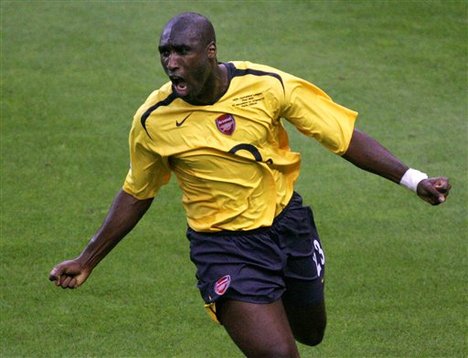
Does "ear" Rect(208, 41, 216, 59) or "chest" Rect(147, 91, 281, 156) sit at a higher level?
"ear" Rect(208, 41, 216, 59)

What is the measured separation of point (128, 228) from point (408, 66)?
28.3 feet

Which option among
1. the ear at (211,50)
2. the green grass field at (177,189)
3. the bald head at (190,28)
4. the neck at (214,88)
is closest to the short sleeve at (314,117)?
the neck at (214,88)

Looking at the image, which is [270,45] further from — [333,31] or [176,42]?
[176,42]

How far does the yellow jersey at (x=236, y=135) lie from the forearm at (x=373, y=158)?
6 centimetres

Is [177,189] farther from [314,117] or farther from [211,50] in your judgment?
[211,50]

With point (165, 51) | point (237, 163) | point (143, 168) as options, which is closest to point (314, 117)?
point (237, 163)

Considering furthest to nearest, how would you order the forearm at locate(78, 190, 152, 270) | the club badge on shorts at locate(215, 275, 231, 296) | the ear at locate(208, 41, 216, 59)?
1. the forearm at locate(78, 190, 152, 270)
2. the club badge on shorts at locate(215, 275, 231, 296)
3. the ear at locate(208, 41, 216, 59)

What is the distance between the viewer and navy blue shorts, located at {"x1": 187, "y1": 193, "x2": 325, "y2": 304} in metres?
6.73

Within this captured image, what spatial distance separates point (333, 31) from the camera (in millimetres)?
16078

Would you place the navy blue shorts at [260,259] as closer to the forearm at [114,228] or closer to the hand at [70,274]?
the forearm at [114,228]

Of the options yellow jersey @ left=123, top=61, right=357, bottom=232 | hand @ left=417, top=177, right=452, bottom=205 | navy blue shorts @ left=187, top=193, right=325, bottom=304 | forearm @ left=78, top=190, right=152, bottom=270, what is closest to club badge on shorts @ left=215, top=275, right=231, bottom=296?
navy blue shorts @ left=187, top=193, right=325, bottom=304

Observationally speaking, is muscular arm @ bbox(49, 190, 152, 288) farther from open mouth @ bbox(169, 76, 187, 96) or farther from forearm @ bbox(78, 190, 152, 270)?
open mouth @ bbox(169, 76, 187, 96)

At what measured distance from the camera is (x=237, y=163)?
22.2 ft

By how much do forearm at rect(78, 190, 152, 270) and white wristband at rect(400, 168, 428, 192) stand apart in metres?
1.52
